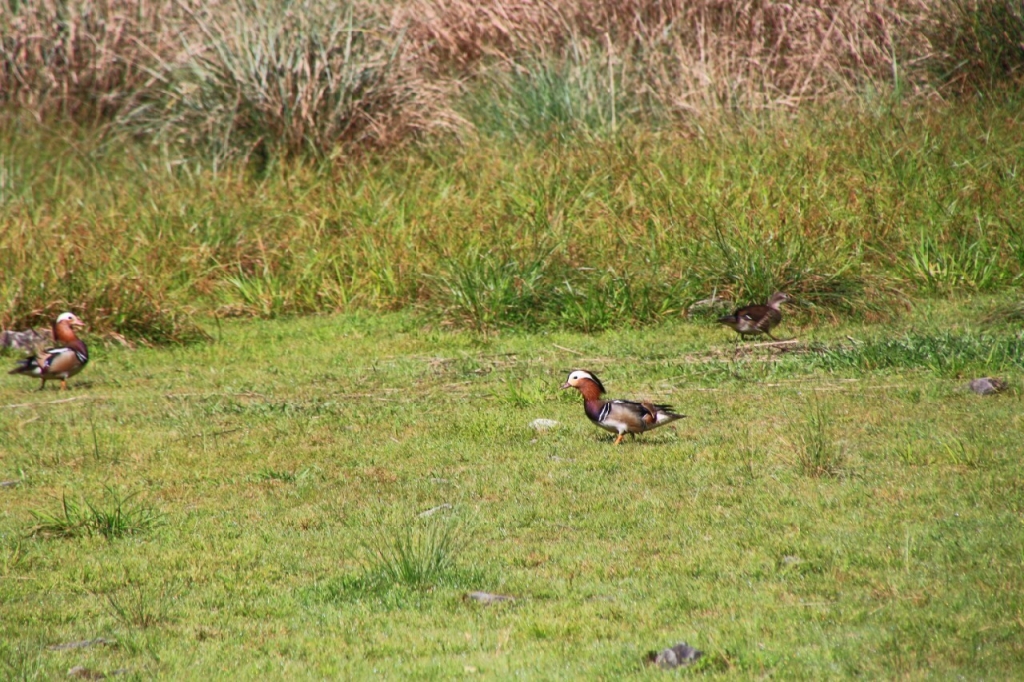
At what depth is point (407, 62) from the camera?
18.0 meters

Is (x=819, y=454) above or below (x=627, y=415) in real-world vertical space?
above

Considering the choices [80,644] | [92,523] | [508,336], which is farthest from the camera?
[508,336]

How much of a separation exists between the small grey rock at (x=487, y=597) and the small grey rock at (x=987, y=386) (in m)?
4.19

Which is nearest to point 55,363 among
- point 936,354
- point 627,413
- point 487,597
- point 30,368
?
point 30,368

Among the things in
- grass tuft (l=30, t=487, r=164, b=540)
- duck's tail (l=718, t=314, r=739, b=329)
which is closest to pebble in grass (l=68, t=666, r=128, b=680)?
grass tuft (l=30, t=487, r=164, b=540)

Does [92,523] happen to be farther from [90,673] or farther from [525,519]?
[525,519]

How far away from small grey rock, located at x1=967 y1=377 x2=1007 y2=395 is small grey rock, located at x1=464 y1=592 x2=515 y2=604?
4.19 m

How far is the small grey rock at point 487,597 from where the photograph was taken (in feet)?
16.5

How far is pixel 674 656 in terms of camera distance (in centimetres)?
433

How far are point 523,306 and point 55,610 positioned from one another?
6704mm

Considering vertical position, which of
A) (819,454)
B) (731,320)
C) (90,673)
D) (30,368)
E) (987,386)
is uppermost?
(90,673)

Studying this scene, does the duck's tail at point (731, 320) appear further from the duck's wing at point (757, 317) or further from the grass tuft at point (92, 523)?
the grass tuft at point (92, 523)

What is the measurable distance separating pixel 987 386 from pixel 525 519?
353 cm

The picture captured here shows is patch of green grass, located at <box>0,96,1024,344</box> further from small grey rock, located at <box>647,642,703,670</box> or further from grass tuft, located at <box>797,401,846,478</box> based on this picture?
small grey rock, located at <box>647,642,703,670</box>
